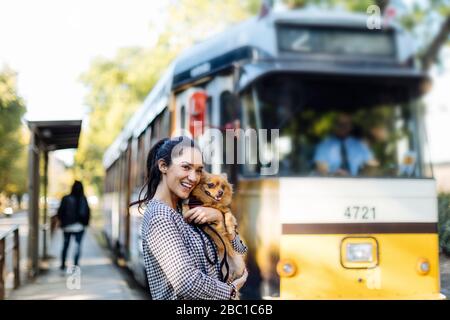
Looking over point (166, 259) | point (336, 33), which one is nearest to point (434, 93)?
point (336, 33)

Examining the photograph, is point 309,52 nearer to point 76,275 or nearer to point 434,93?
point 434,93

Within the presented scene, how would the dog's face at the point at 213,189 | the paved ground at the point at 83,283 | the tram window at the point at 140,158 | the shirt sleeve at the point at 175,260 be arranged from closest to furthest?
the shirt sleeve at the point at 175,260
the dog's face at the point at 213,189
the paved ground at the point at 83,283
the tram window at the point at 140,158

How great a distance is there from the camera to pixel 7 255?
6.57 meters

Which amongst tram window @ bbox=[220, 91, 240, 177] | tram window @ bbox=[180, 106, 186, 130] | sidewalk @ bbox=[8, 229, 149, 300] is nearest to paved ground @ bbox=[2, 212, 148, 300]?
sidewalk @ bbox=[8, 229, 149, 300]

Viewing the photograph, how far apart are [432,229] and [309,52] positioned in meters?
1.78

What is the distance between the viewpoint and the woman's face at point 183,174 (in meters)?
2.35

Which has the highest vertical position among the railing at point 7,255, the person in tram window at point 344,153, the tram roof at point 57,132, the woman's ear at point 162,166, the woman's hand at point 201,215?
the tram roof at point 57,132

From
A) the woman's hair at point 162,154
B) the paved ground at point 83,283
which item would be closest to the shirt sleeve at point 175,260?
the woman's hair at point 162,154

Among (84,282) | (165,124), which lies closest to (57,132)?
(84,282)

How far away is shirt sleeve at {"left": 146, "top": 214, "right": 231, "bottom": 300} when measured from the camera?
7.10 feet

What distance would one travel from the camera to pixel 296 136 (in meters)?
7.26

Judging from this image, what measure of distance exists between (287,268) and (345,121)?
2.28m

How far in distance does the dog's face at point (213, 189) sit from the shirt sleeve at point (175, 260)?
31 cm

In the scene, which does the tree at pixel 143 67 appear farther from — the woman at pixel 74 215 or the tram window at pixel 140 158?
the tram window at pixel 140 158
